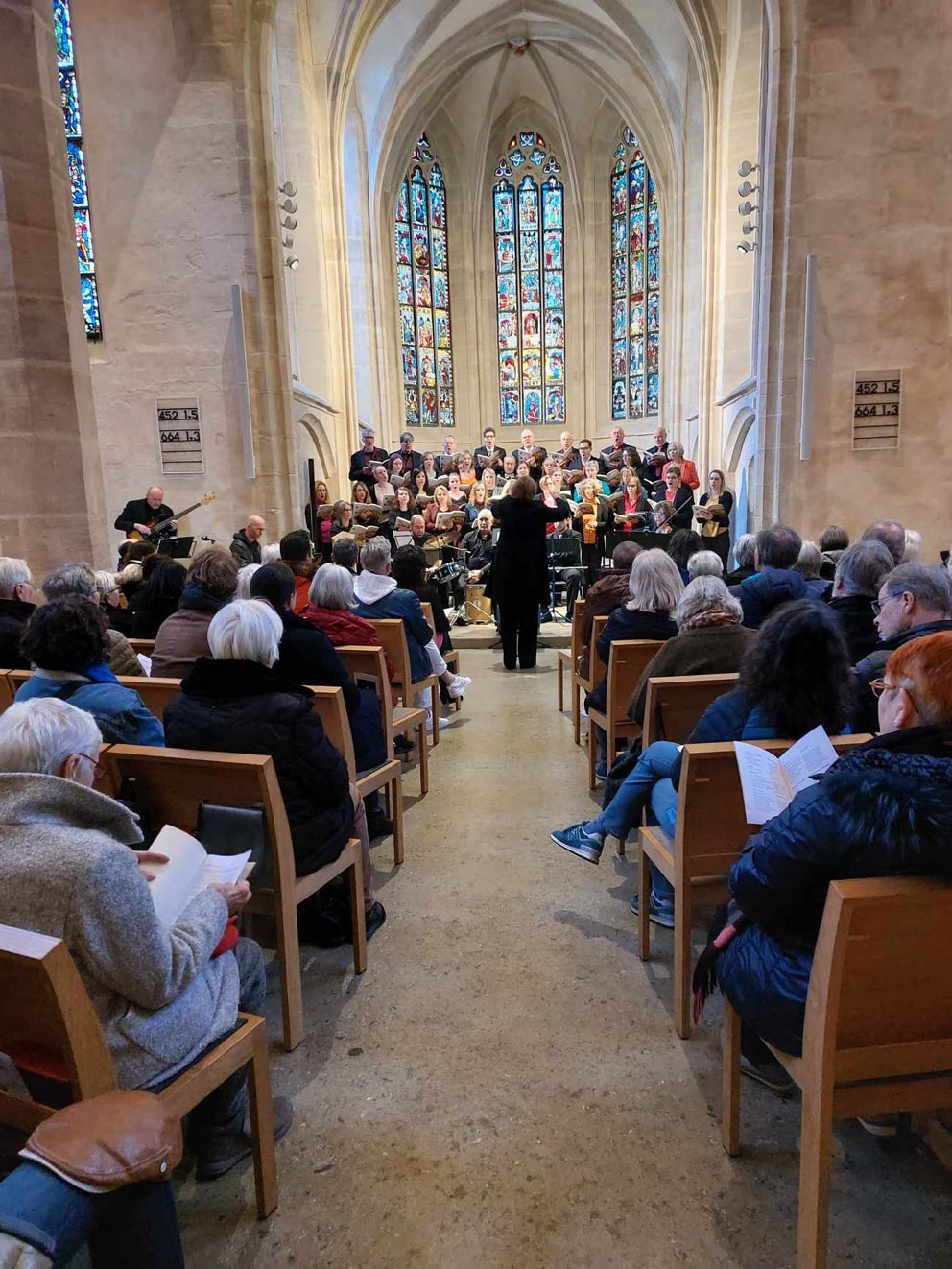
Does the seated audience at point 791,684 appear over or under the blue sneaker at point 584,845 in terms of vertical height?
over

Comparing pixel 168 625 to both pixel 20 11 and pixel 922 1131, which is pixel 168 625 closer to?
pixel 922 1131

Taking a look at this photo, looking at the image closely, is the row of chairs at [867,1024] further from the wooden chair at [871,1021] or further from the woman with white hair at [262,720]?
the woman with white hair at [262,720]

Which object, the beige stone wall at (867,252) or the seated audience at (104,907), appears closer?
the seated audience at (104,907)

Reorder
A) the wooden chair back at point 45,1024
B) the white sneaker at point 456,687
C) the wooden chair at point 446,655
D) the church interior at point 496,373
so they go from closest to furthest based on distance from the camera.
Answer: the wooden chair back at point 45,1024
the church interior at point 496,373
the wooden chair at point 446,655
the white sneaker at point 456,687

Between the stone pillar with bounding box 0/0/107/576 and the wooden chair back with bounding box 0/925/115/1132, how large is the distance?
16.2ft

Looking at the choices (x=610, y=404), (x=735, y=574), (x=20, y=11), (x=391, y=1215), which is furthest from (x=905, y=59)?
(x=610, y=404)

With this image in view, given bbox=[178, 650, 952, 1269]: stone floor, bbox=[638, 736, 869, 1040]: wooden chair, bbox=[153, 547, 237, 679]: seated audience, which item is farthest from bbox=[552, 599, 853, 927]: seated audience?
bbox=[153, 547, 237, 679]: seated audience

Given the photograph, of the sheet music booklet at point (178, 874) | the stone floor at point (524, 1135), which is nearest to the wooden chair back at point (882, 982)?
the stone floor at point (524, 1135)

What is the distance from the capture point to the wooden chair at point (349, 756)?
105 inches

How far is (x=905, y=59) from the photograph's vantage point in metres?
7.87

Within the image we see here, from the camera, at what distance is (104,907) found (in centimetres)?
128

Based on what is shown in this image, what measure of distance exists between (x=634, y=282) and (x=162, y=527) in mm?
14121

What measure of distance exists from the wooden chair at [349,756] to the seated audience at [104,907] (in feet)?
3.08

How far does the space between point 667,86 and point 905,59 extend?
8.13m
